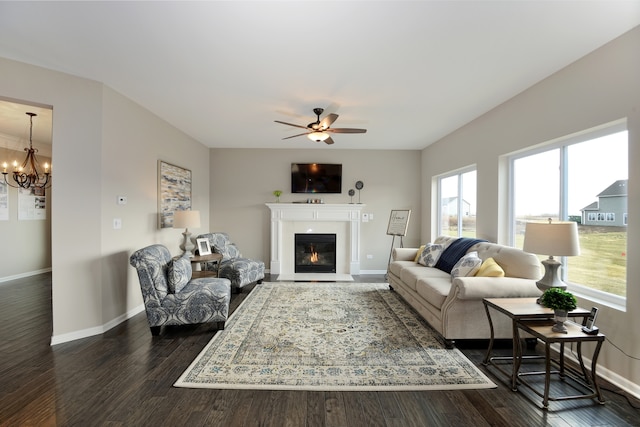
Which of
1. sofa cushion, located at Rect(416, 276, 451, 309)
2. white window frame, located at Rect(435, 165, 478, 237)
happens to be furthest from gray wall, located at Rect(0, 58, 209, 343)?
white window frame, located at Rect(435, 165, 478, 237)

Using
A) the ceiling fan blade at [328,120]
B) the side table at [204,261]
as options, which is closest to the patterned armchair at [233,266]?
the side table at [204,261]

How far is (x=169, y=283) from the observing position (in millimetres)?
3068

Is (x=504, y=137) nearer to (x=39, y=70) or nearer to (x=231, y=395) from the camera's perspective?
(x=231, y=395)

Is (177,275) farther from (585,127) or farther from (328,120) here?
(585,127)

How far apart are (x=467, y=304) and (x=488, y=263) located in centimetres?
58

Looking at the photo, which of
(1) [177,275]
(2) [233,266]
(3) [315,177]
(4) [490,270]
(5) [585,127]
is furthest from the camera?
(3) [315,177]

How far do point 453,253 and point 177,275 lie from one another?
3.59 meters

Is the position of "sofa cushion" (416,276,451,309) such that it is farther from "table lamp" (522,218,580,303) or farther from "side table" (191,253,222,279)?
"side table" (191,253,222,279)

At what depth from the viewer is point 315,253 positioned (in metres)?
6.17

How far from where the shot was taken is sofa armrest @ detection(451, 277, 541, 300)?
2596 millimetres

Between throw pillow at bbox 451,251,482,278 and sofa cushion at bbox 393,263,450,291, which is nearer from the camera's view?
throw pillow at bbox 451,251,482,278

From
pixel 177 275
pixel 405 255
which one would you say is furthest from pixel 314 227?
pixel 177 275

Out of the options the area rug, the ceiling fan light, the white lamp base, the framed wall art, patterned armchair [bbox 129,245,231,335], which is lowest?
the area rug

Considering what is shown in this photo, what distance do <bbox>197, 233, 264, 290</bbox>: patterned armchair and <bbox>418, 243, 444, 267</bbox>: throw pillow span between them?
276 cm
